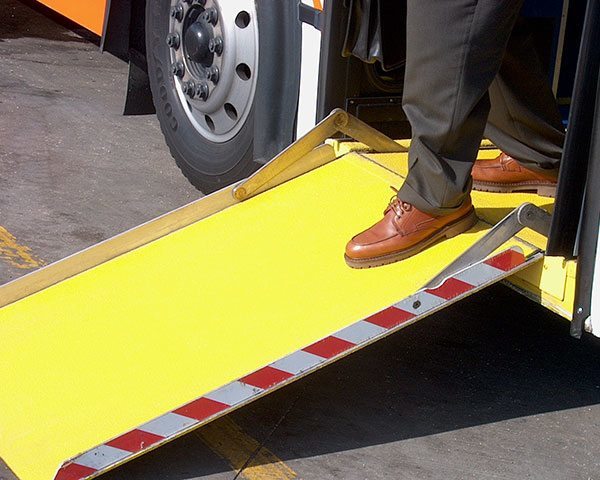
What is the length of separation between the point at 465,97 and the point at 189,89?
1.84m

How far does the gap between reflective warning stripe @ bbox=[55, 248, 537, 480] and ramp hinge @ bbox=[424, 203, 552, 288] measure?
0.15ft

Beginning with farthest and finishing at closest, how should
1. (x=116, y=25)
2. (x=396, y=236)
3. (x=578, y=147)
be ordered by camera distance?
1. (x=116, y=25)
2. (x=396, y=236)
3. (x=578, y=147)

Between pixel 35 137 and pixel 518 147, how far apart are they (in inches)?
111

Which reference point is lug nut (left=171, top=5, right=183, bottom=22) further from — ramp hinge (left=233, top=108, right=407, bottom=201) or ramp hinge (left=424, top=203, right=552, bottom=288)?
ramp hinge (left=424, top=203, right=552, bottom=288)

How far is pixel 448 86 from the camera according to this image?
3354 millimetres

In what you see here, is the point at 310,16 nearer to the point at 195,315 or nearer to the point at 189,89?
the point at 189,89

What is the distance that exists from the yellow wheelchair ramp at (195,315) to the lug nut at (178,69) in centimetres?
112

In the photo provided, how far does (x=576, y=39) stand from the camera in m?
4.92

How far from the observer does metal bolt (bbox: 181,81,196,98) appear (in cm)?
493

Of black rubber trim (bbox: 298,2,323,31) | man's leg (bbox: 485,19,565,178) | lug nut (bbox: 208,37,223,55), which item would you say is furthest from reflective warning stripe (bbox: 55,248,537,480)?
lug nut (bbox: 208,37,223,55)

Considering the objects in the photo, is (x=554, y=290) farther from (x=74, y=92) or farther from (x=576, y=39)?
(x=74, y=92)

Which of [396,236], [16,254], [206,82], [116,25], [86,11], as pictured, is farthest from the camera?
[86,11]

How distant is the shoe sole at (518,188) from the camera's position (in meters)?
3.98

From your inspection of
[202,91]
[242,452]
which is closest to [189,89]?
[202,91]
